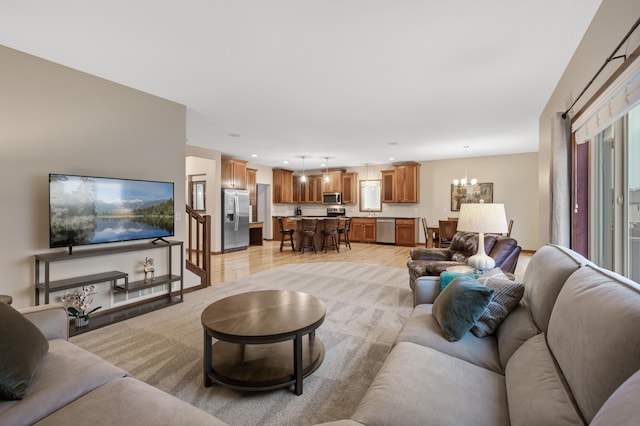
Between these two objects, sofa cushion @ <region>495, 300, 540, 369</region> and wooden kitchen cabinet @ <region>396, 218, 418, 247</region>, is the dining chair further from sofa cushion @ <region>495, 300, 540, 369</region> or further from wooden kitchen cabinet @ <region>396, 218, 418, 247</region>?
sofa cushion @ <region>495, 300, 540, 369</region>

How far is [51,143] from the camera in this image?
293cm

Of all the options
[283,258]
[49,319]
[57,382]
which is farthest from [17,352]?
[283,258]

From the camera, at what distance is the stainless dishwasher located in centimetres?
915

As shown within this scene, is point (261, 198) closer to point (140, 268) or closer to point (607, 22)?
point (140, 268)

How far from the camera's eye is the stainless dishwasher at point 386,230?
915cm

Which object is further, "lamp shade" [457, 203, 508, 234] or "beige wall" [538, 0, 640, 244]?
"lamp shade" [457, 203, 508, 234]

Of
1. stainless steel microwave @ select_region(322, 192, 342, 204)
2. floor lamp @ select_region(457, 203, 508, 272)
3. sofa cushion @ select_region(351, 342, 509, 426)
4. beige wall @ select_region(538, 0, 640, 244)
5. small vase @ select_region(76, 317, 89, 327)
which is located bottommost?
small vase @ select_region(76, 317, 89, 327)

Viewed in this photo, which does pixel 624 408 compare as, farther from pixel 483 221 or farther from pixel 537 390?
pixel 483 221

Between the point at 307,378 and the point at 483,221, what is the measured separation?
6.47 feet

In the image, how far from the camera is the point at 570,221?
281 centimetres

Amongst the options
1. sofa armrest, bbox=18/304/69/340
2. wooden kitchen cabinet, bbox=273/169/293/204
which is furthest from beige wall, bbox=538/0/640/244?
wooden kitchen cabinet, bbox=273/169/293/204

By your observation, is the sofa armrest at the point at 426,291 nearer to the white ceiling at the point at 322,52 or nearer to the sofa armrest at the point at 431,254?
the sofa armrest at the point at 431,254

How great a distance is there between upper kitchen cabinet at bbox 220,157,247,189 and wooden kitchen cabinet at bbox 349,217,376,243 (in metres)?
3.79

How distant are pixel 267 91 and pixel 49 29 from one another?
1.96 metres
